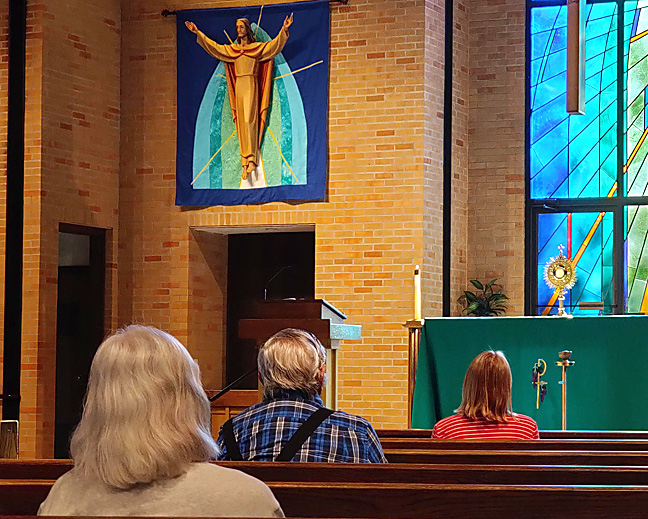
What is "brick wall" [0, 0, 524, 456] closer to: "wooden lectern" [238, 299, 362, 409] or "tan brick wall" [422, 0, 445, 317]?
"tan brick wall" [422, 0, 445, 317]

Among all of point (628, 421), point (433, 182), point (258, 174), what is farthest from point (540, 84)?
point (628, 421)

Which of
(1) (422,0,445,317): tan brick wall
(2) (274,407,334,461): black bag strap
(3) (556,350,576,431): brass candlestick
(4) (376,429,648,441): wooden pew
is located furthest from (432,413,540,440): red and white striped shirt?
(1) (422,0,445,317): tan brick wall

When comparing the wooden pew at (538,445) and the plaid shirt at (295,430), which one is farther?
the wooden pew at (538,445)

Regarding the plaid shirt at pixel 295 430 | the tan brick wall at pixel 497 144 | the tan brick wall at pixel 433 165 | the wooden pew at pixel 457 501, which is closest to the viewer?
the wooden pew at pixel 457 501

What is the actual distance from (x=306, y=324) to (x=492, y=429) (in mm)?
1977

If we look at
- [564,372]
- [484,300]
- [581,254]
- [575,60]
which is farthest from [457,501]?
[581,254]

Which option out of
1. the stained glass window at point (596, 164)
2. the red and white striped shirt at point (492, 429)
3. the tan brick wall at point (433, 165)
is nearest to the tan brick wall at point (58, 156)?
the tan brick wall at point (433, 165)

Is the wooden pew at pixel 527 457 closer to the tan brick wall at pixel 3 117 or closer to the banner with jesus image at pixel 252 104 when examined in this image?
the banner with jesus image at pixel 252 104

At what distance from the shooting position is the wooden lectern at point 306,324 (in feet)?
20.8

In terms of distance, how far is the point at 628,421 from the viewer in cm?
769

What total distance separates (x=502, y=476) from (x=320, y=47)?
7949 millimetres

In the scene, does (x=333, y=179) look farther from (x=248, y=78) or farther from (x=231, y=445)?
(x=231, y=445)

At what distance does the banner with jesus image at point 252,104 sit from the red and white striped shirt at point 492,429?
5.70 m

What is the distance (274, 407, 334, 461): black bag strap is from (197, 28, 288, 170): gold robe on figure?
731cm
